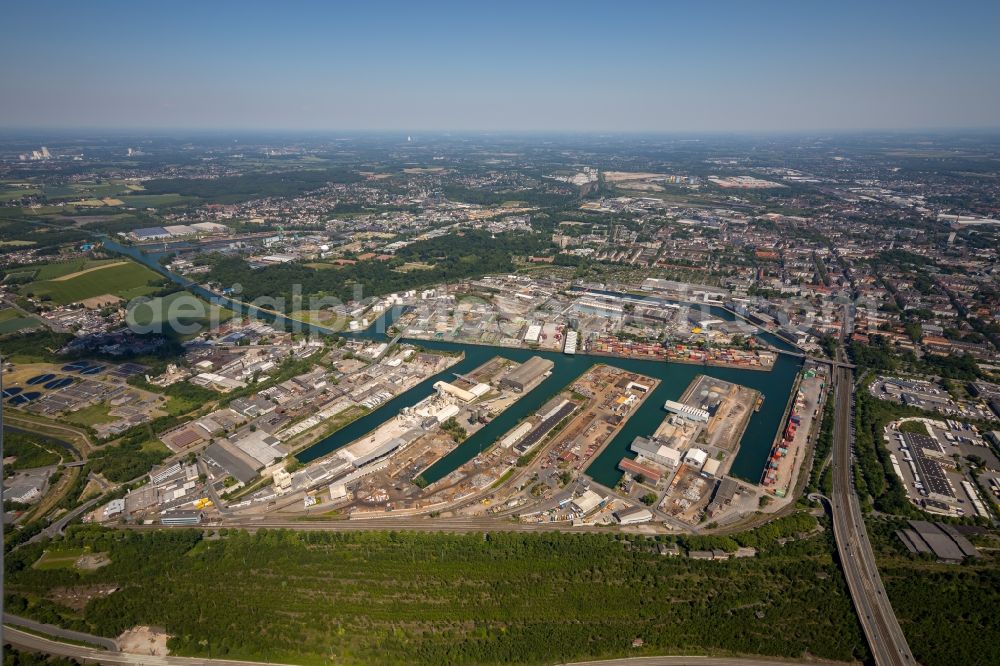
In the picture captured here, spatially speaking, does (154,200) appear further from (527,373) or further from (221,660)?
(221,660)

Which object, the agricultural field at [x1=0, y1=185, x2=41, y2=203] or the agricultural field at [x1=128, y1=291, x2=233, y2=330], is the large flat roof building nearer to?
the agricultural field at [x1=128, y1=291, x2=233, y2=330]

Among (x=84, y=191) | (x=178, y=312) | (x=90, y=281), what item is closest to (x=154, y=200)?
(x=84, y=191)

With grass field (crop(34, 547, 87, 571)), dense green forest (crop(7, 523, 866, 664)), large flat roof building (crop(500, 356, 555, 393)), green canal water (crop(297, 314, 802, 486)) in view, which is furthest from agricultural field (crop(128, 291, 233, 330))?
large flat roof building (crop(500, 356, 555, 393))

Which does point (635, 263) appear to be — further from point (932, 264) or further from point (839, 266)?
point (932, 264)

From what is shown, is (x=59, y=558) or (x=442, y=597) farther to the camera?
(x=59, y=558)

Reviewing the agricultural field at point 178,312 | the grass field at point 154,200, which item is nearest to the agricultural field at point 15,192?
the grass field at point 154,200

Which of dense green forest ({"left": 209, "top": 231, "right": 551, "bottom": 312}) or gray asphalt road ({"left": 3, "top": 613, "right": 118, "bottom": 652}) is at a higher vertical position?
dense green forest ({"left": 209, "top": 231, "right": 551, "bottom": 312})
